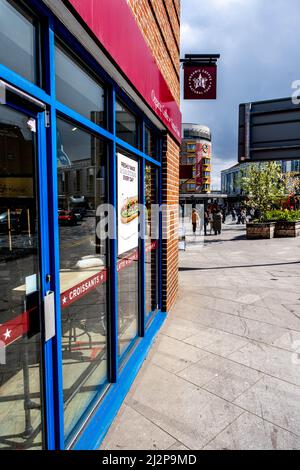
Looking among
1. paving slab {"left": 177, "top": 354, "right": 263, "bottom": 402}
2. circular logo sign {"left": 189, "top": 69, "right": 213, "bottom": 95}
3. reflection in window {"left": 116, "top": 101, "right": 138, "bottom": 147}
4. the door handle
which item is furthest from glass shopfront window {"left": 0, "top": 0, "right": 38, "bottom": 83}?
circular logo sign {"left": 189, "top": 69, "right": 213, "bottom": 95}

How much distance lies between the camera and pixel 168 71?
6.00m

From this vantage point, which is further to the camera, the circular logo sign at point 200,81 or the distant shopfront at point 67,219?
the circular logo sign at point 200,81

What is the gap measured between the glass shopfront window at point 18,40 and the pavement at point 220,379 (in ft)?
9.56

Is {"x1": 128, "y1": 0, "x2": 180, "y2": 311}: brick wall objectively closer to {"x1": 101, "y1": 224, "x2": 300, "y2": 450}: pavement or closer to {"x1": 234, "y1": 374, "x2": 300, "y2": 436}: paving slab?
{"x1": 101, "y1": 224, "x2": 300, "y2": 450}: pavement

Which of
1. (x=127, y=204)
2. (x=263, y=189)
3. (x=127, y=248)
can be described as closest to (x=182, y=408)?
(x=127, y=248)

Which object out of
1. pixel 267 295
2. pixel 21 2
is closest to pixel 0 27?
pixel 21 2

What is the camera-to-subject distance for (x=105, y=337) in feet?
12.1

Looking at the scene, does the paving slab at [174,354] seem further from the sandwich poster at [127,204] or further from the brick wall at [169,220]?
the sandwich poster at [127,204]

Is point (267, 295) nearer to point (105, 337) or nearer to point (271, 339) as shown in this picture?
point (271, 339)

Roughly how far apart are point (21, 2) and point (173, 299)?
571 cm

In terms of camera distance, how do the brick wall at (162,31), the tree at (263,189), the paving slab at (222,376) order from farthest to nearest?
the tree at (263,189) < the brick wall at (162,31) < the paving slab at (222,376)

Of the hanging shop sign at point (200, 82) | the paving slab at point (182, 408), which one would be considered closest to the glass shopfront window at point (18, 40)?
the paving slab at point (182, 408)

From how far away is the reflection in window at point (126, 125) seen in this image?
12.8 ft

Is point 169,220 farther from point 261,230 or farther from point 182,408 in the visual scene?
point 261,230
